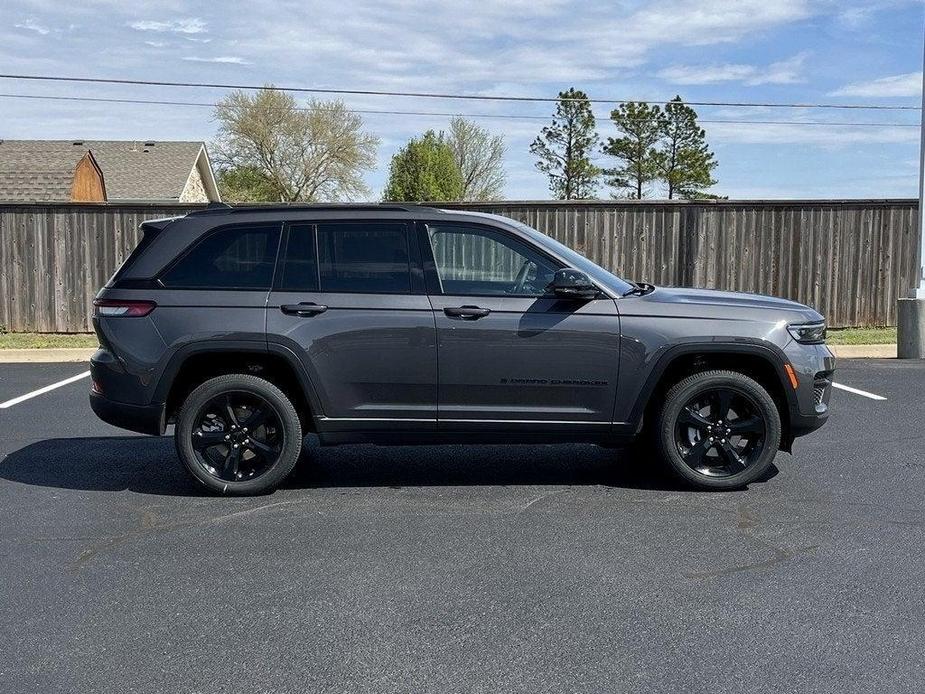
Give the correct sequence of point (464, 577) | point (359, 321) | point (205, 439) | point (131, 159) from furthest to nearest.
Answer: point (131, 159), point (205, 439), point (359, 321), point (464, 577)

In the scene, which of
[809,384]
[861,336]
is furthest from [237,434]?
[861,336]

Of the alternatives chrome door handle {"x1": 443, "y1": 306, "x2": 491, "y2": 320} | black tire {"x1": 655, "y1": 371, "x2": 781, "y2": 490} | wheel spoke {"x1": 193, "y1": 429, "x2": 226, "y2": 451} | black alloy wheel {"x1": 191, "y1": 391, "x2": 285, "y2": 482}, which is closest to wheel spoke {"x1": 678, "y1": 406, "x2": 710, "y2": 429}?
black tire {"x1": 655, "y1": 371, "x2": 781, "y2": 490}

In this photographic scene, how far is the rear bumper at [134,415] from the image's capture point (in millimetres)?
6020

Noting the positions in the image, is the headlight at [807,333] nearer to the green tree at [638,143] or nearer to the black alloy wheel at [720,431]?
the black alloy wheel at [720,431]

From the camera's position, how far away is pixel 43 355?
13.3 metres

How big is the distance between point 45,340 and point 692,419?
38.6 feet

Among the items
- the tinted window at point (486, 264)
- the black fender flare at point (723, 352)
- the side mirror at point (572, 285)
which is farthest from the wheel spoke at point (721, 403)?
the tinted window at point (486, 264)

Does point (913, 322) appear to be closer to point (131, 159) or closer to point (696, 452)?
point (696, 452)

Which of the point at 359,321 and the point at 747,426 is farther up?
the point at 359,321

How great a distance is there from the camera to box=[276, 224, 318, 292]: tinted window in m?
6.06

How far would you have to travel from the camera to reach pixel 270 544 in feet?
16.8

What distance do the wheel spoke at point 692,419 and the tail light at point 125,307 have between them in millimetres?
3382

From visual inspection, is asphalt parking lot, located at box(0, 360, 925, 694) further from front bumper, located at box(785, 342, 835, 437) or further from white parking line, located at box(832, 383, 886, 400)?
white parking line, located at box(832, 383, 886, 400)

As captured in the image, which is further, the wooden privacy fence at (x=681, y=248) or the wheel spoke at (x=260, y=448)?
the wooden privacy fence at (x=681, y=248)
